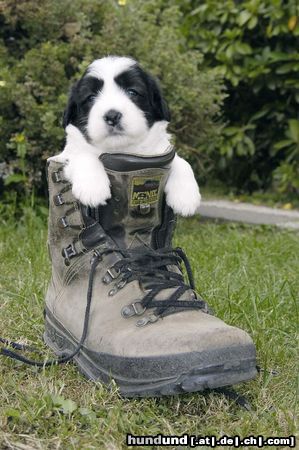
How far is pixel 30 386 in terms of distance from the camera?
204 cm

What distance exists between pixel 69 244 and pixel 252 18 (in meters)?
4.26

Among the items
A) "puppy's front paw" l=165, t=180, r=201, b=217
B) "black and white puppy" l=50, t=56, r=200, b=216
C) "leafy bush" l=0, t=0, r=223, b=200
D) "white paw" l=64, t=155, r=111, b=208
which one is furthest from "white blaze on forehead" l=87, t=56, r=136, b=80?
"leafy bush" l=0, t=0, r=223, b=200

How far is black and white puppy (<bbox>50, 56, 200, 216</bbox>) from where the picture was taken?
2.19 metres

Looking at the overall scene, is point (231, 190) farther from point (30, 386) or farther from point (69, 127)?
point (30, 386)

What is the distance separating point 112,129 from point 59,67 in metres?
2.34

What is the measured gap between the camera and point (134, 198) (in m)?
2.17

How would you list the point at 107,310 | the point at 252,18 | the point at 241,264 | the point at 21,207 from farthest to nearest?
the point at 252,18, the point at 21,207, the point at 241,264, the point at 107,310

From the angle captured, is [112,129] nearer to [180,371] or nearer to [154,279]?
[154,279]

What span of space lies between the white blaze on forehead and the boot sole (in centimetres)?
89

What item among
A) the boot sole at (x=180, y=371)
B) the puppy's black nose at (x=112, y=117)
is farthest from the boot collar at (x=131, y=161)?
the boot sole at (x=180, y=371)

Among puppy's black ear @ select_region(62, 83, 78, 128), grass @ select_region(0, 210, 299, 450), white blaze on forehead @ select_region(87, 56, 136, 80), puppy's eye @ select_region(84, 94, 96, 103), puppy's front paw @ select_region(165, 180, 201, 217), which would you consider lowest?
grass @ select_region(0, 210, 299, 450)

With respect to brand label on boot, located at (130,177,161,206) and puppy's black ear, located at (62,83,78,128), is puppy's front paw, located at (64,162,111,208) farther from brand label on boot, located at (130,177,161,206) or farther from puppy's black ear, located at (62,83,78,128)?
puppy's black ear, located at (62,83,78,128)

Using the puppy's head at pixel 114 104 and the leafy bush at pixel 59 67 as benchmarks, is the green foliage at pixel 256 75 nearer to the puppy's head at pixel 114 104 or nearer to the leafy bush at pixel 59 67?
the leafy bush at pixel 59 67

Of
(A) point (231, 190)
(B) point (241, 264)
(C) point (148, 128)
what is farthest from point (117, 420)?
(A) point (231, 190)
